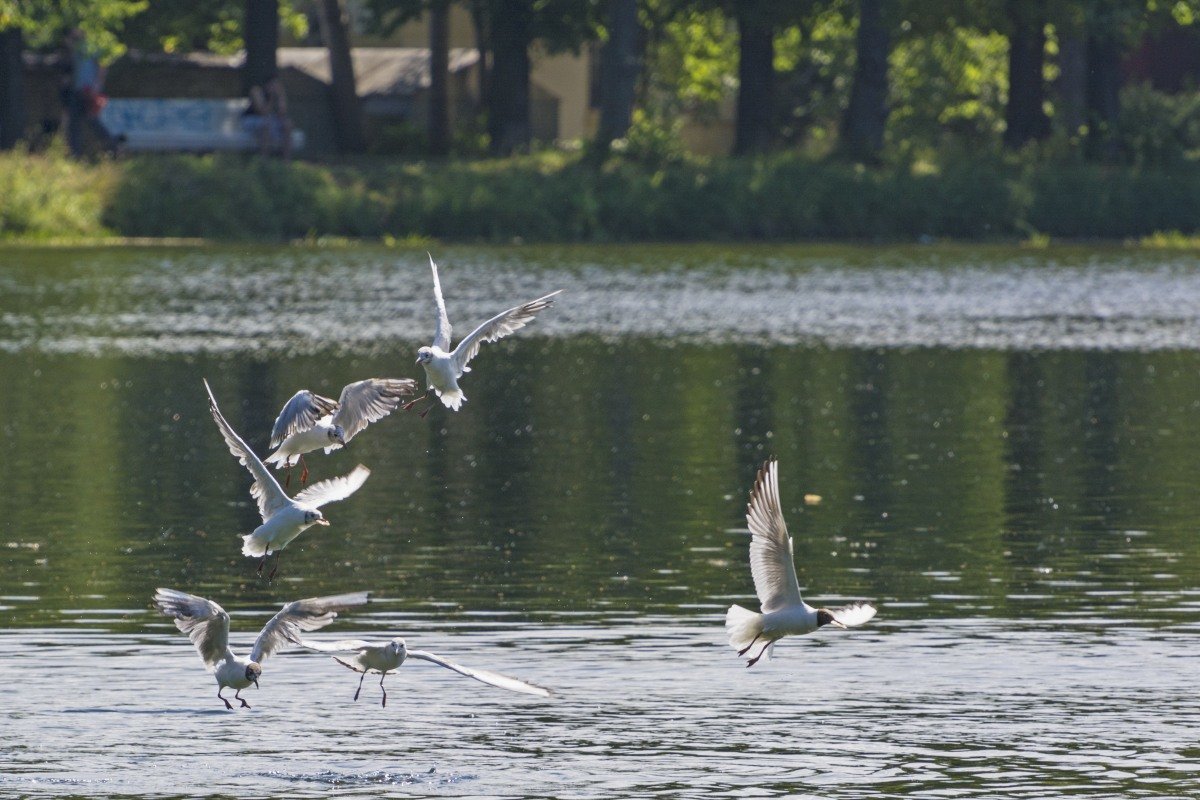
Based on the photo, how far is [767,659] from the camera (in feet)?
61.5

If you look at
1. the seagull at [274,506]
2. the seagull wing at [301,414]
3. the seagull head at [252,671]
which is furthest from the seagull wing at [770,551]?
the seagull head at [252,671]

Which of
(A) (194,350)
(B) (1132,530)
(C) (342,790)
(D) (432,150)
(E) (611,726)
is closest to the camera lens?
(C) (342,790)

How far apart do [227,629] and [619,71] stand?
5832 centimetres

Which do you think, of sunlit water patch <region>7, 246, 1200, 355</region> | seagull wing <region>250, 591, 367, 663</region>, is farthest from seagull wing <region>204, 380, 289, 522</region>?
sunlit water patch <region>7, 246, 1200, 355</region>

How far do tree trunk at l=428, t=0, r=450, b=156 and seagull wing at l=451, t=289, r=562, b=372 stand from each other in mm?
68193

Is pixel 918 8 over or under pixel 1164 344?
over

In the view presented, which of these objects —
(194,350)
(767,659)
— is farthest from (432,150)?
(767,659)

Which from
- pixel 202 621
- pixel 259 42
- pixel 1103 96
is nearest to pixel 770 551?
pixel 202 621

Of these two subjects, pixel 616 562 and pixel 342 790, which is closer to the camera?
pixel 342 790

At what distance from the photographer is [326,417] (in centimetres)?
1539

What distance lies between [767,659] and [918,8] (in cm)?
5494

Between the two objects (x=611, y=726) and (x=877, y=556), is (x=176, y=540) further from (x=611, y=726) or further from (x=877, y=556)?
(x=611, y=726)

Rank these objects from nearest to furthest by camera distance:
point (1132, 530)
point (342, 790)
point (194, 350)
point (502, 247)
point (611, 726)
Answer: point (342, 790) → point (611, 726) → point (1132, 530) → point (194, 350) → point (502, 247)

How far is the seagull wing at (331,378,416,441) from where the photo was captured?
15.4 metres
